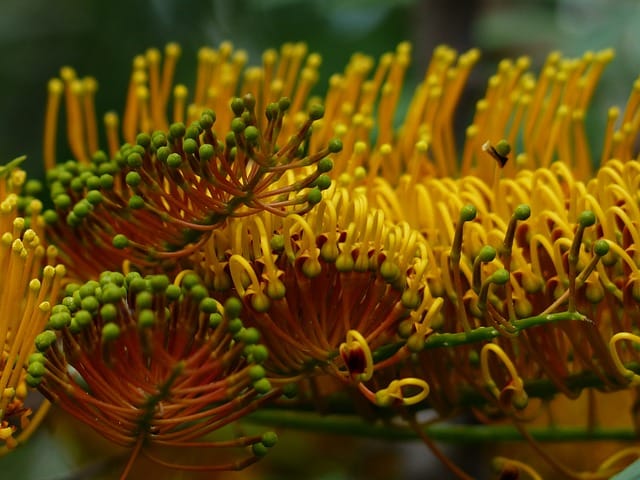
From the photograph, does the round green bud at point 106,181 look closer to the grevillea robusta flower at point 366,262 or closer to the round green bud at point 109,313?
the grevillea robusta flower at point 366,262

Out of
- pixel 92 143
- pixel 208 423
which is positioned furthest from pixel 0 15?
pixel 208 423

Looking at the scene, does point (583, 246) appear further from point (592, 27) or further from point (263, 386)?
point (592, 27)

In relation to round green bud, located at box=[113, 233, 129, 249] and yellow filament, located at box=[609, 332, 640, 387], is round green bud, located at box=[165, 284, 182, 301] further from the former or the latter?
yellow filament, located at box=[609, 332, 640, 387]

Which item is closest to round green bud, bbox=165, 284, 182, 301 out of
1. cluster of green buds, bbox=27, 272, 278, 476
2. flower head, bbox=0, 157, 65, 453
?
cluster of green buds, bbox=27, 272, 278, 476

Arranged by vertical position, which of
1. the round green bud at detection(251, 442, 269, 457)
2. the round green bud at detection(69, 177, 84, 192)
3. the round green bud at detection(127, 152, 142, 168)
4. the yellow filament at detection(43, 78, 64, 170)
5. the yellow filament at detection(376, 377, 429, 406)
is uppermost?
the yellow filament at detection(43, 78, 64, 170)

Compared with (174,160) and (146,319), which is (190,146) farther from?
(146,319)

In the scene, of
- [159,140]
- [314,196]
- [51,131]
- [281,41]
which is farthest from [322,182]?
[281,41]

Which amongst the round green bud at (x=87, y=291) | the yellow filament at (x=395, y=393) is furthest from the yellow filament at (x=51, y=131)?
the yellow filament at (x=395, y=393)
